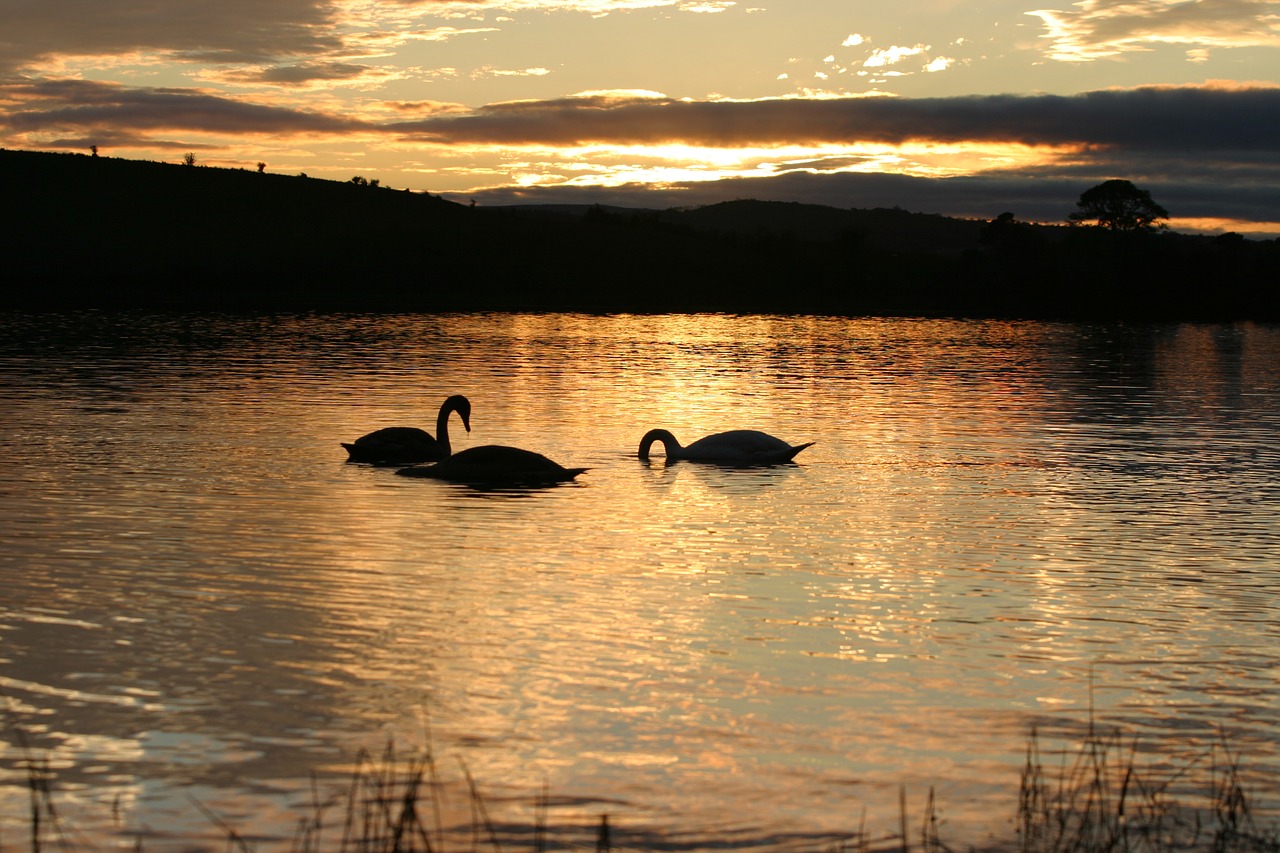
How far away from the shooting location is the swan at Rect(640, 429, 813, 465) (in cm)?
Answer: 1895

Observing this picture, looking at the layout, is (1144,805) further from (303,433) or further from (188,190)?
(188,190)

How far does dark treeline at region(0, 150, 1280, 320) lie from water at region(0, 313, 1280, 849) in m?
51.7

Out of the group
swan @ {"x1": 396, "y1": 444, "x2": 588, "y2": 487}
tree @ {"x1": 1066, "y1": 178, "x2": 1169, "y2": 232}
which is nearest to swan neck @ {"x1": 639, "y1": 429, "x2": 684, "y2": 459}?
swan @ {"x1": 396, "y1": 444, "x2": 588, "y2": 487}

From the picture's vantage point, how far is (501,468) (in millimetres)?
16906

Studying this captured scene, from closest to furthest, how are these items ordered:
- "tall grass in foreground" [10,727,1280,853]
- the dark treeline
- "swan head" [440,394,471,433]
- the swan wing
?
"tall grass in foreground" [10,727,1280,853]
the swan wing
"swan head" [440,394,471,433]
the dark treeline

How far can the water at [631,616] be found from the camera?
22.5 feet

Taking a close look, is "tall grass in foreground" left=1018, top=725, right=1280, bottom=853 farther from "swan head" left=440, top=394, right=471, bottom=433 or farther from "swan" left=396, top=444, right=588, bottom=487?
"swan head" left=440, top=394, right=471, bottom=433

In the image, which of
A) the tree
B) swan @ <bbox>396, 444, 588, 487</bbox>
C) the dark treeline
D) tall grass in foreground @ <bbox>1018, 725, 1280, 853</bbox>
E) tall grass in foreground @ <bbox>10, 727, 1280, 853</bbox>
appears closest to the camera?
tall grass in foreground @ <bbox>10, 727, 1280, 853</bbox>

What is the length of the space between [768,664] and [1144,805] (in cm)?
270

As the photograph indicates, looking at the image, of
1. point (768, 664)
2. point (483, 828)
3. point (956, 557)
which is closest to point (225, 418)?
point (956, 557)

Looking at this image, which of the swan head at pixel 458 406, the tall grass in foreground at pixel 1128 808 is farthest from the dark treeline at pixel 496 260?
the tall grass in foreground at pixel 1128 808

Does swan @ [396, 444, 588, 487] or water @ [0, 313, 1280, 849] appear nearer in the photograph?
water @ [0, 313, 1280, 849]

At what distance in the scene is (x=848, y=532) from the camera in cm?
1395

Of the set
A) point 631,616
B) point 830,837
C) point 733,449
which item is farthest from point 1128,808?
point 733,449
